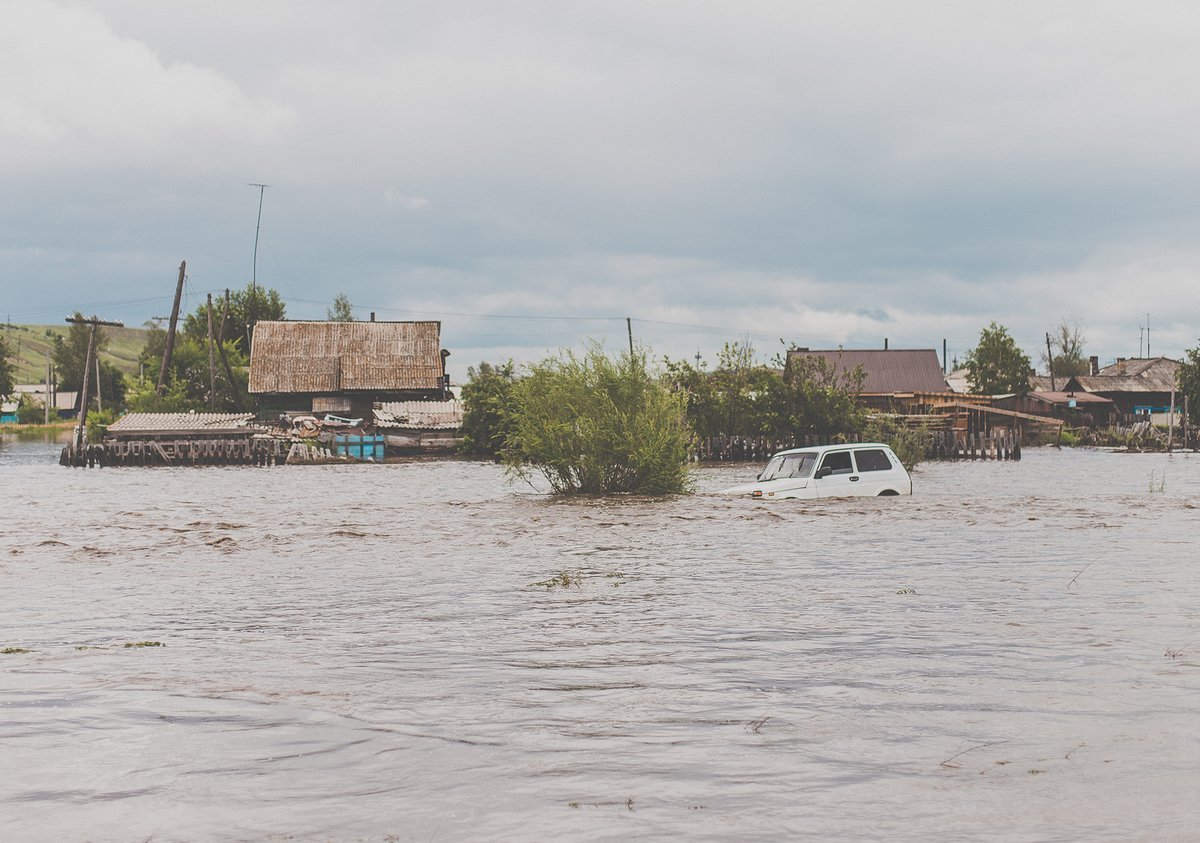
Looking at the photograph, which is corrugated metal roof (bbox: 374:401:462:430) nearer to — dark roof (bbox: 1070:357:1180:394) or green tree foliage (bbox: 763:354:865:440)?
green tree foliage (bbox: 763:354:865:440)

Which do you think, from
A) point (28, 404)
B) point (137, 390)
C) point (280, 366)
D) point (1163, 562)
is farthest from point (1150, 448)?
point (28, 404)

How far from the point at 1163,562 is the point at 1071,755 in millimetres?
9003

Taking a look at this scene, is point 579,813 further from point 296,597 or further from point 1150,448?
A: point 1150,448

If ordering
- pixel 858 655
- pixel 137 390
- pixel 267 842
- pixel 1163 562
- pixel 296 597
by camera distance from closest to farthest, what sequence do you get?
pixel 267 842
pixel 858 655
pixel 296 597
pixel 1163 562
pixel 137 390

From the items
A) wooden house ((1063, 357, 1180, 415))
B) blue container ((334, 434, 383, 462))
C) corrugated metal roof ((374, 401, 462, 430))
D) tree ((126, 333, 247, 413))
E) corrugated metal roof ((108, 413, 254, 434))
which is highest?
wooden house ((1063, 357, 1180, 415))

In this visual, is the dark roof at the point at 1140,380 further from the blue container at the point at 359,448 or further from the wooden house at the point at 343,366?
the blue container at the point at 359,448

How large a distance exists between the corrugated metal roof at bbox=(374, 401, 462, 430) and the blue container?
3146 millimetres

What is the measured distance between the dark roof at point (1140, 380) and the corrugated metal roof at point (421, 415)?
56.2m

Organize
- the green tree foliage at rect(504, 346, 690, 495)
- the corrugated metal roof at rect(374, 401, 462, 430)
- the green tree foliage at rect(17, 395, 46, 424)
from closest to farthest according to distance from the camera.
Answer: the green tree foliage at rect(504, 346, 690, 495), the corrugated metal roof at rect(374, 401, 462, 430), the green tree foliage at rect(17, 395, 46, 424)

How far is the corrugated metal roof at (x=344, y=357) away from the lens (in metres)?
65.4

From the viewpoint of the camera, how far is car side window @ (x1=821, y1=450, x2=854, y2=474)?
21453 millimetres

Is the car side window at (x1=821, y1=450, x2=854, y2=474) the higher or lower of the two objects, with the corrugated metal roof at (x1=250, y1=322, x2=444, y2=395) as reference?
lower

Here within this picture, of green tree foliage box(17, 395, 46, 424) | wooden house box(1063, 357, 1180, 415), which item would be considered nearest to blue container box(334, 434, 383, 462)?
wooden house box(1063, 357, 1180, 415)

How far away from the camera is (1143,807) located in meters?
4.21
